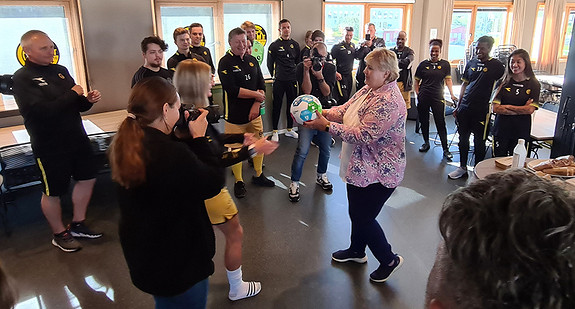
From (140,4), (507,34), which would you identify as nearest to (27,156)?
(140,4)

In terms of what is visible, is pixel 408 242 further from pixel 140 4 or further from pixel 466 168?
pixel 140 4

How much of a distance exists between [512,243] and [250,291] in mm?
2281

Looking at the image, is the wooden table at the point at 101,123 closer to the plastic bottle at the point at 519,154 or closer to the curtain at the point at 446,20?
the plastic bottle at the point at 519,154

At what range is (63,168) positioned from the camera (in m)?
3.05

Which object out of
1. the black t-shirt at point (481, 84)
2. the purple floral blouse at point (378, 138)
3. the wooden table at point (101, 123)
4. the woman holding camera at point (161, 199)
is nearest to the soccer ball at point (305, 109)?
the purple floral blouse at point (378, 138)

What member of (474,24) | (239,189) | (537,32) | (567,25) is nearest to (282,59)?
(239,189)

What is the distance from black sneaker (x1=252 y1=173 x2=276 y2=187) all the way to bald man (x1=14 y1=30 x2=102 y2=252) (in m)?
1.71

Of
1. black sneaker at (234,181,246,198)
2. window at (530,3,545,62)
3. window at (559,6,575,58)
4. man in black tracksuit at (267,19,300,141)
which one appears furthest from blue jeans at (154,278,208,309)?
window at (559,6,575,58)

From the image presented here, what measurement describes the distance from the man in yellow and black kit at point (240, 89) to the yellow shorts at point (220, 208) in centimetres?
161

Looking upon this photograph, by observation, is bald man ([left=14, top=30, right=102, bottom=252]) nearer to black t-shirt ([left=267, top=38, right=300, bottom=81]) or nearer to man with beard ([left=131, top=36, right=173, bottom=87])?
man with beard ([left=131, top=36, right=173, bottom=87])

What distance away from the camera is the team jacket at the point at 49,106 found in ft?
9.21

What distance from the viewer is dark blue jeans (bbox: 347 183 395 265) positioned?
246cm

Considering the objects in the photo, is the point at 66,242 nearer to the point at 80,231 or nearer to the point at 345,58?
the point at 80,231

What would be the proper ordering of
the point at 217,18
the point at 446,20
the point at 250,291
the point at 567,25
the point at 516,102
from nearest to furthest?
the point at 250,291 → the point at 516,102 → the point at 217,18 → the point at 446,20 → the point at 567,25
